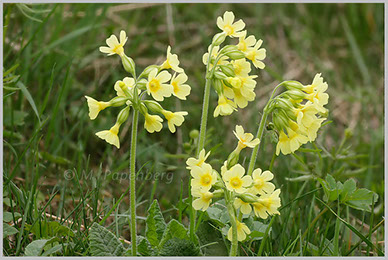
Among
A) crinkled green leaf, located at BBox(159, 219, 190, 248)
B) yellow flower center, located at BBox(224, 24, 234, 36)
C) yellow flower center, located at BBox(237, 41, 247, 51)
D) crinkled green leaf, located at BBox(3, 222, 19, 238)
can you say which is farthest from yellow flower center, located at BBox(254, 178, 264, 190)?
crinkled green leaf, located at BBox(3, 222, 19, 238)

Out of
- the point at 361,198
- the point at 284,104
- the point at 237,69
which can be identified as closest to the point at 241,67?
the point at 237,69

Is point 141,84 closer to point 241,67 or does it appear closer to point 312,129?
point 241,67

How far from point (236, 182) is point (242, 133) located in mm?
257

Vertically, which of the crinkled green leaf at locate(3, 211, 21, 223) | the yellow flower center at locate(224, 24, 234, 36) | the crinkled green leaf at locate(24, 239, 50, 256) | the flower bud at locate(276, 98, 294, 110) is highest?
the yellow flower center at locate(224, 24, 234, 36)

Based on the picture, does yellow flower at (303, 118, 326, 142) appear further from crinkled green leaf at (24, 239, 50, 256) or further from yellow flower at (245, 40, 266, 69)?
crinkled green leaf at (24, 239, 50, 256)

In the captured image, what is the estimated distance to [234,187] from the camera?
189cm

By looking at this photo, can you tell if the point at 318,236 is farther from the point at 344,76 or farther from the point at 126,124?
the point at 344,76

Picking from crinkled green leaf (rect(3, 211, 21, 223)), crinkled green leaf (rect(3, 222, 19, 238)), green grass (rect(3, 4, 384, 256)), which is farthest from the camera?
green grass (rect(3, 4, 384, 256))

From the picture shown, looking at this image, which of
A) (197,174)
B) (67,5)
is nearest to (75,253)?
(197,174)

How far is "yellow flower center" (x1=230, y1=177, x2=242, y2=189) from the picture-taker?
6.21 ft

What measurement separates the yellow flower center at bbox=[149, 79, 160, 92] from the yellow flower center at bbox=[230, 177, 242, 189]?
0.43 metres

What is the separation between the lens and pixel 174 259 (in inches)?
80.9

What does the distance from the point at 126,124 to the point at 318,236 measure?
171 cm

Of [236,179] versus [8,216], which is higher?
[236,179]
